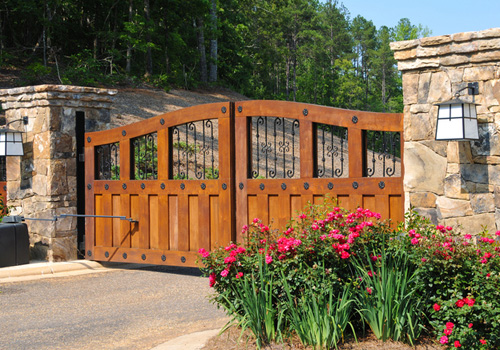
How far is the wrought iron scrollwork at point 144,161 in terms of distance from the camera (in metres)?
8.30

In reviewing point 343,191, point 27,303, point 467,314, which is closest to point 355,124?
point 343,191

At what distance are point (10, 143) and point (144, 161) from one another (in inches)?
180

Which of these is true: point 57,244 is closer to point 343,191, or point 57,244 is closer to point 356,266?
point 343,191

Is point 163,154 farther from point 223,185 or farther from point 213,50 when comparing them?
point 213,50

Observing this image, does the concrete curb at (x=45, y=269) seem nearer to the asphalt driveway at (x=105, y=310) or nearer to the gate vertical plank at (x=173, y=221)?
the asphalt driveway at (x=105, y=310)

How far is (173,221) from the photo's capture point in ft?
Result: 26.7

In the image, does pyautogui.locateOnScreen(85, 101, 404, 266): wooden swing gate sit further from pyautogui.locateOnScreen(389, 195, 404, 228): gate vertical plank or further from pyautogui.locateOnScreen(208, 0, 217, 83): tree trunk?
pyautogui.locateOnScreen(208, 0, 217, 83): tree trunk

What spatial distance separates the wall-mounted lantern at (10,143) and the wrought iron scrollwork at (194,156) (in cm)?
241

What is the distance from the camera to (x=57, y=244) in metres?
8.94

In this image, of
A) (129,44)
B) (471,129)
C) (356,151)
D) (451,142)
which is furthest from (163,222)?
(129,44)

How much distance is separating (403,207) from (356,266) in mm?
1964

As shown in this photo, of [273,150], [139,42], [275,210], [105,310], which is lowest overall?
[105,310]

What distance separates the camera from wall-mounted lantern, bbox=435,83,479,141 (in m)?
5.39

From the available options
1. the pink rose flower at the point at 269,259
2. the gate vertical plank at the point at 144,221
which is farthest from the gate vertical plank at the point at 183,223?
the pink rose flower at the point at 269,259
